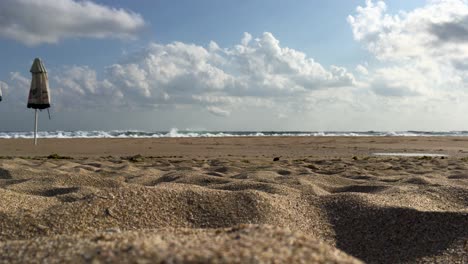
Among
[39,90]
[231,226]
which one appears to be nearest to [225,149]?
[39,90]

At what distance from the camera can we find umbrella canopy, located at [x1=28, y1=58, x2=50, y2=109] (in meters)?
10.6

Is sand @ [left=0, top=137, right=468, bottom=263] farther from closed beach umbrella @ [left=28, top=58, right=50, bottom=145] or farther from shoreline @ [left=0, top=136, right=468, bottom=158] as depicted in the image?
closed beach umbrella @ [left=28, top=58, right=50, bottom=145]

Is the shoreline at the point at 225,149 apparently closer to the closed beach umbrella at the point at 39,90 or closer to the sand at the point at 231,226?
the closed beach umbrella at the point at 39,90

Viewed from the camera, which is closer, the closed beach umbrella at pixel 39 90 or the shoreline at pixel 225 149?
the closed beach umbrella at pixel 39 90

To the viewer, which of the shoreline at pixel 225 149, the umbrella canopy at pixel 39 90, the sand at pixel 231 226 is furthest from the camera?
the shoreline at pixel 225 149

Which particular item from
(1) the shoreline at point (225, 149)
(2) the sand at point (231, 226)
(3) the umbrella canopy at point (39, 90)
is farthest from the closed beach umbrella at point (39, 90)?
(2) the sand at point (231, 226)

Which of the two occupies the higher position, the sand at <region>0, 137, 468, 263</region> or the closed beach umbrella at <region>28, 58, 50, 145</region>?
the closed beach umbrella at <region>28, 58, 50, 145</region>

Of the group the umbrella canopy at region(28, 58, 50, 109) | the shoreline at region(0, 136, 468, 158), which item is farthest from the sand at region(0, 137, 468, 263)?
the umbrella canopy at region(28, 58, 50, 109)

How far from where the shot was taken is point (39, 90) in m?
10.6

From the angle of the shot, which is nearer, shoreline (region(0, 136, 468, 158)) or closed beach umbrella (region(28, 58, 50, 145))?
closed beach umbrella (region(28, 58, 50, 145))

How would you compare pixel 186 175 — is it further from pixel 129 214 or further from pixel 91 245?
pixel 91 245

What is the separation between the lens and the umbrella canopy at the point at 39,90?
10.6 meters

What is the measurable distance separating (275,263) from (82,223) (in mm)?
1755

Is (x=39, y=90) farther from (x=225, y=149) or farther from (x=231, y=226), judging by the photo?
(x=231, y=226)
